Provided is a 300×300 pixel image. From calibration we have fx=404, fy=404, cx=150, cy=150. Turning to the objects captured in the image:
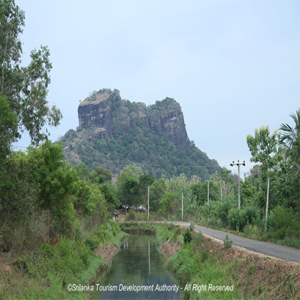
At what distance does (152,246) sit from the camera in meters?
46.0

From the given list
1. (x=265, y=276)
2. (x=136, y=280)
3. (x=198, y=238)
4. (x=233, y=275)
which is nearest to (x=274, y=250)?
(x=233, y=275)

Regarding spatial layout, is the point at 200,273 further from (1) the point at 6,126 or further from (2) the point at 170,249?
(2) the point at 170,249

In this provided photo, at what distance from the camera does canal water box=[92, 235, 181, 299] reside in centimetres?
2186

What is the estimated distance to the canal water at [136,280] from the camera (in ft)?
71.7

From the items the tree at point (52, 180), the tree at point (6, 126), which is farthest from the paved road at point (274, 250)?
the tree at point (6, 126)

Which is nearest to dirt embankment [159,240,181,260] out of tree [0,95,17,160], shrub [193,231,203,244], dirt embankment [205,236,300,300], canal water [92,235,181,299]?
canal water [92,235,181,299]

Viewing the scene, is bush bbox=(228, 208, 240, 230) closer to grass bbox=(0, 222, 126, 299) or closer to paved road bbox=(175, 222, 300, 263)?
paved road bbox=(175, 222, 300, 263)

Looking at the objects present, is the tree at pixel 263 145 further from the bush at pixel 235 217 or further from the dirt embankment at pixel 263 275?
the dirt embankment at pixel 263 275

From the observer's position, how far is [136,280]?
25203mm

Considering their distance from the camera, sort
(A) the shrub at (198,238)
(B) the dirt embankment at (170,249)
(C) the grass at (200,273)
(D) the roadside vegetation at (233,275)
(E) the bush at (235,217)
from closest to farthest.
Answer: (D) the roadside vegetation at (233,275), (C) the grass at (200,273), (A) the shrub at (198,238), (B) the dirt embankment at (170,249), (E) the bush at (235,217)

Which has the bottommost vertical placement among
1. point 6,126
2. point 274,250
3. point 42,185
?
point 274,250

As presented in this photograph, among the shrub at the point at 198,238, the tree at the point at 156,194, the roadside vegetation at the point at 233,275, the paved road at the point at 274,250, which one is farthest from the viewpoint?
the tree at the point at 156,194

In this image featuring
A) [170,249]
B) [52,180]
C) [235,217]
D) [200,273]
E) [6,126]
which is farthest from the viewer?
[235,217]

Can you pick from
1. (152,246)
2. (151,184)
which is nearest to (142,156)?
(151,184)
